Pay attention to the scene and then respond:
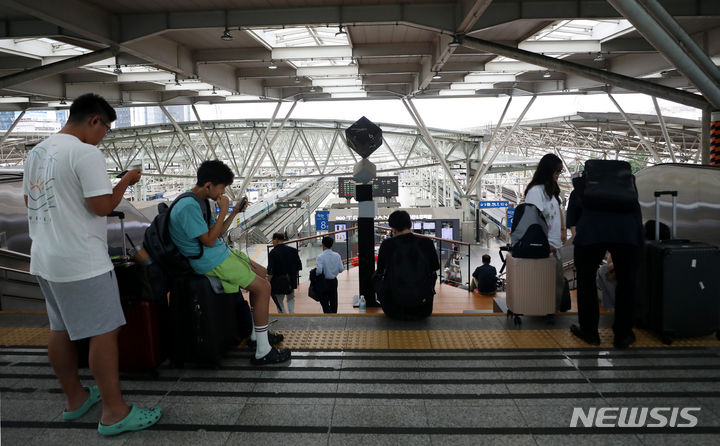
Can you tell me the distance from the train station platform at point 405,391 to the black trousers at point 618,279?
→ 0.21 m

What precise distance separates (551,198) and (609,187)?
2.29ft

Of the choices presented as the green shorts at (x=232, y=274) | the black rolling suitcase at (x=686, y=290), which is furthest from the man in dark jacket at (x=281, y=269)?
the black rolling suitcase at (x=686, y=290)

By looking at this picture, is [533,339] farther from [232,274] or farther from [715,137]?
[715,137]

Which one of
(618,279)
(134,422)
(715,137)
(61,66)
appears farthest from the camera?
(715,137)

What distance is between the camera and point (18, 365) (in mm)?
3252

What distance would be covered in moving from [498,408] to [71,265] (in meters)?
2.35

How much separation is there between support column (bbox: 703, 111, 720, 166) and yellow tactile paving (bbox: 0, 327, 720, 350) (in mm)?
8266

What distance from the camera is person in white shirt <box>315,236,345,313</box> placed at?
6660 millimetres

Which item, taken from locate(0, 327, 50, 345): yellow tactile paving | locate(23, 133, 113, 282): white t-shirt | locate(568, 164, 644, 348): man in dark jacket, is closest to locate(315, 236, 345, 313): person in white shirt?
locate(0, 327, 50, 345): yellow tactile paving

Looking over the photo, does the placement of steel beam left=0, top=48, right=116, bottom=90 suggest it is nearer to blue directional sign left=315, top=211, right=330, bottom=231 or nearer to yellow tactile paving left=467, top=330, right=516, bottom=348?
yellow tactile paving left=467, top=330, right=516, bottom=348

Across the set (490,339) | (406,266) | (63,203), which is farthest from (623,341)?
(63,203)

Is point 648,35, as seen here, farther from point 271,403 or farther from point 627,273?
point 271,403

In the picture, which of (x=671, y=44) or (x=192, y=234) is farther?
(x=671, y=44)

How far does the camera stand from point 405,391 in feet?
9.24
